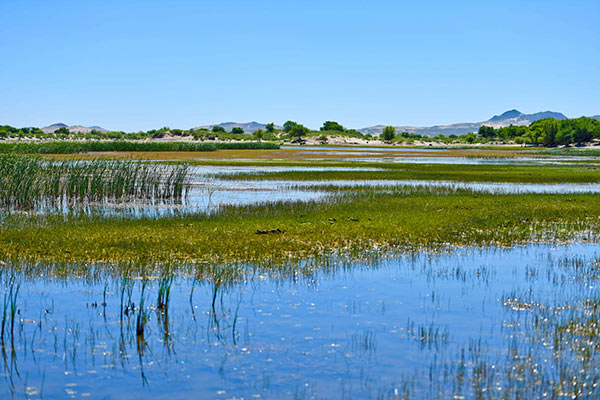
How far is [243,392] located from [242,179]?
3909 centimetres

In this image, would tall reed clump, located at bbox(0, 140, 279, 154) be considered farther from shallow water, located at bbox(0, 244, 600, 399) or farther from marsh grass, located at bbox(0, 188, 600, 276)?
shallow water, located at bbox(0, 244, 600, 399)

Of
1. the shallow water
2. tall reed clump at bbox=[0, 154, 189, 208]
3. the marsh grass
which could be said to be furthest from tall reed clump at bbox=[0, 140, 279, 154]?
the shallow water

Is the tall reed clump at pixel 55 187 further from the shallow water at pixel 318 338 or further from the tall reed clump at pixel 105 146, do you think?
the tall reed clump at pixel 105 146

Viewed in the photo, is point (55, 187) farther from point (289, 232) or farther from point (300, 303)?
point (300, 303)

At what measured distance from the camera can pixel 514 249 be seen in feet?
63.5

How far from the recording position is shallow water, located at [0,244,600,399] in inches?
345

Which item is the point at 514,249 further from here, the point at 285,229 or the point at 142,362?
the point at 142,362

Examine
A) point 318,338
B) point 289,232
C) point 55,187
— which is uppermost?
point 55,187

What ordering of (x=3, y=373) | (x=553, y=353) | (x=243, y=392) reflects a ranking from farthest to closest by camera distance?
(x=553, y=353) → (x=3, y=373) → (x=243, y=392)

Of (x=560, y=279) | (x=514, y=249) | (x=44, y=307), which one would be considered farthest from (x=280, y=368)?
(x=514, y=249)

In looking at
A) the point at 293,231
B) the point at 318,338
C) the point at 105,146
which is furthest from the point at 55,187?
the point at 105,146

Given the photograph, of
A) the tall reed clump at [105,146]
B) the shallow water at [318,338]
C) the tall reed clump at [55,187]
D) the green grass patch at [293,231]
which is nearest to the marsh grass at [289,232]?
the green grass patch at [293,231]

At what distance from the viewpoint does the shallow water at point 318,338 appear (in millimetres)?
8773

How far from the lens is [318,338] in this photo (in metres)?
10.7
